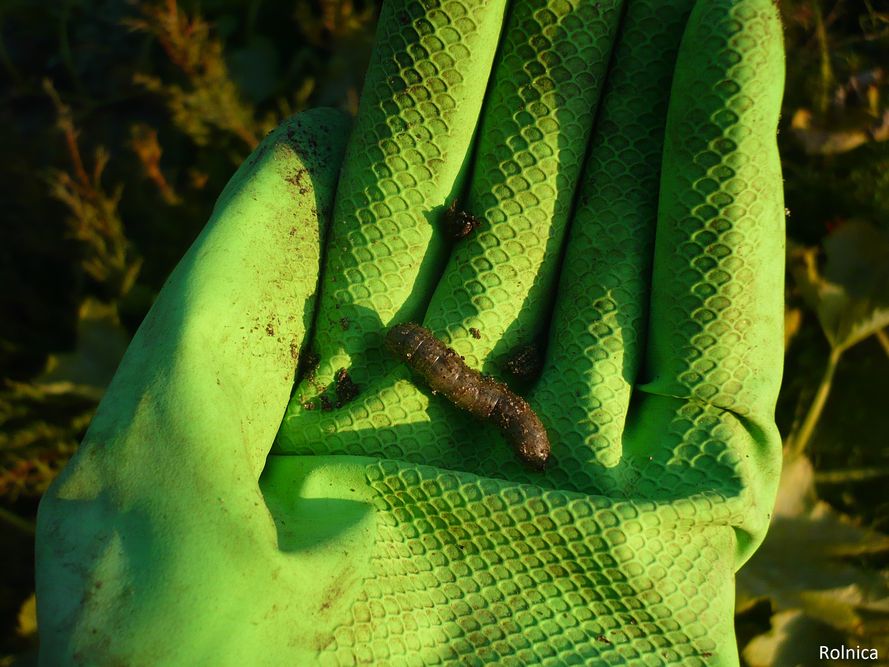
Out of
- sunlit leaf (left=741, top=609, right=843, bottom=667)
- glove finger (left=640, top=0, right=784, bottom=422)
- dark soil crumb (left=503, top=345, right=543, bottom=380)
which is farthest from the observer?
sunlit leaf (left=741, top=609, right=843, bottom=667)

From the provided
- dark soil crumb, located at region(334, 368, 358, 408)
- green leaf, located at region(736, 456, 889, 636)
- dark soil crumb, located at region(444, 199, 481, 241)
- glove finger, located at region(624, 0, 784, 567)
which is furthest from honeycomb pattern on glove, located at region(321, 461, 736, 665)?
green leaf, located at region(736, 456, 889, 636)

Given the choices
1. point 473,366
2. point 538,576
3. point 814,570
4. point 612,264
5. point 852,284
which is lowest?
point 814,570

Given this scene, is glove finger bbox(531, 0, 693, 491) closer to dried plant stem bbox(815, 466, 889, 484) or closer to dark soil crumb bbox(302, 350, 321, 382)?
dark soil crumb bbox(302, 350, 321, 382)

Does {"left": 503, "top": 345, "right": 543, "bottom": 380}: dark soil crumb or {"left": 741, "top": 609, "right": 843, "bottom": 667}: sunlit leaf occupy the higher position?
{"left": 503, "top": 345, "right": 543, "bottom": 380}: dark soil crumb

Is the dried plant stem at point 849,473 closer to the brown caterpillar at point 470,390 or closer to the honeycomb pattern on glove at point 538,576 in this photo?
the honeycomb pattern on glove at point 538,576

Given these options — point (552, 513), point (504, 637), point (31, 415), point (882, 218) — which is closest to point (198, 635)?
point (504, 637)

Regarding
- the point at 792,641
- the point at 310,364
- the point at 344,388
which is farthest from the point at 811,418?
the point at 310,364

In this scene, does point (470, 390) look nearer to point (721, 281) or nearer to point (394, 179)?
point (394, 179)
